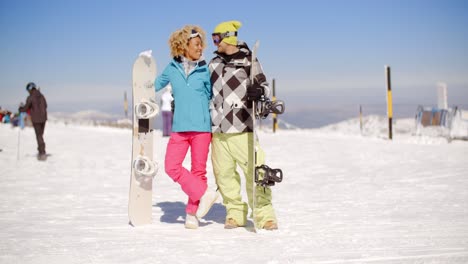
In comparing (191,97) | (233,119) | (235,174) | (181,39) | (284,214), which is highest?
(181,39)

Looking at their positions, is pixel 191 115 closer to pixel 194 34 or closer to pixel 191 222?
pixel 194 34

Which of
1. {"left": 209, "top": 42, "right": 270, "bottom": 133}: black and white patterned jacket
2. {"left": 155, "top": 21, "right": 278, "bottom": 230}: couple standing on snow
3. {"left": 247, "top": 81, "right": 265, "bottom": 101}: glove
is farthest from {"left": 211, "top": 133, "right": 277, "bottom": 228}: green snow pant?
{"left": 247, "top": 81, "right": 265, "bottom": 101}: glove

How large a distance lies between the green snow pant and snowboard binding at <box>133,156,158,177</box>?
58 centimetres

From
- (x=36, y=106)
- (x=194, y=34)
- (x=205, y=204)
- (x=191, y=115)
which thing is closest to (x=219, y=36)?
(x=194, y=34)

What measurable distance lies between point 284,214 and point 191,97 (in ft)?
5.67

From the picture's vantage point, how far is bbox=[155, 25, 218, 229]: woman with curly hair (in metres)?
4.45

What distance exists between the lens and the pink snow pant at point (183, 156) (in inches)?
176

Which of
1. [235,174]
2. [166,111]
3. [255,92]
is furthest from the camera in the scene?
[166,111]

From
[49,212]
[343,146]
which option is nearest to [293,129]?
[343,146]

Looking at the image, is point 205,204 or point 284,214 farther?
point 284,214

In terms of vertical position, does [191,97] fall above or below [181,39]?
below

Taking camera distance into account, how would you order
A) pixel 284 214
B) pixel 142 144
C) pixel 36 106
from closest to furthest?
pixel 142 144 < pixel 284 214 < pixel 36 106

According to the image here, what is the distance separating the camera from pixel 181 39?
4.56m

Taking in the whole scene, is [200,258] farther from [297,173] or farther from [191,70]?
[297,173]
